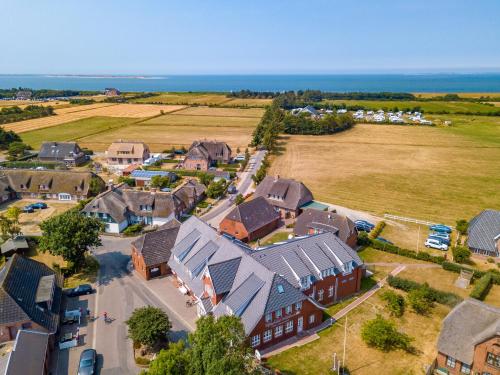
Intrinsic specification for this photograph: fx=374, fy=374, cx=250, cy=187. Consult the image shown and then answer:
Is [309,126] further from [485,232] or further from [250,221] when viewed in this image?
[485,232]

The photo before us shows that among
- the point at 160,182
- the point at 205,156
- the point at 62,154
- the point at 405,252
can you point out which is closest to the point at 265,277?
the point at 405,252

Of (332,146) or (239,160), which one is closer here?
(239,160)

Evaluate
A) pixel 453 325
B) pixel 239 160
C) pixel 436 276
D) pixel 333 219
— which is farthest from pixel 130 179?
pixel 453 325

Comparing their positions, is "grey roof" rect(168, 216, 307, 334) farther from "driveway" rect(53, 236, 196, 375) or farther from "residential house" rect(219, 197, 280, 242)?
"residential house" rect(219, 197, 280, 242)

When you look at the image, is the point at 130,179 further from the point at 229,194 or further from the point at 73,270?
the point at 73,270

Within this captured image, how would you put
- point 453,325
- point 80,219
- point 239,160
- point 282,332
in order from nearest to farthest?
point 453,325 < point 282,332 < point 80,219 < point 239,160

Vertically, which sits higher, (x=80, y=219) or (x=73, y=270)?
(x=80, y=219)

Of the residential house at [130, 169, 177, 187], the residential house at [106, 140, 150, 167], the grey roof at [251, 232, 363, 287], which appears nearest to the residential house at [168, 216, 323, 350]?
the grey roof at [251, 232, 363, 287]
